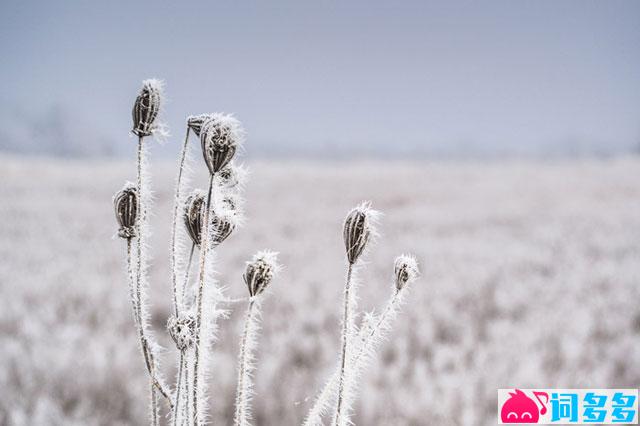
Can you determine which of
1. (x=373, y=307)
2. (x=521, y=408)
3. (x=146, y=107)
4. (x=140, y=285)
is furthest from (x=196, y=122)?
(x=521, y=408)

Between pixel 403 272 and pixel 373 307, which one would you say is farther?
pixel 373 307

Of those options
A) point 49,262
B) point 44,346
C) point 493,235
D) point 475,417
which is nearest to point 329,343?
point 475,417

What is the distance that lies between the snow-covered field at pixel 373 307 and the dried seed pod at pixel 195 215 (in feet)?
2.08

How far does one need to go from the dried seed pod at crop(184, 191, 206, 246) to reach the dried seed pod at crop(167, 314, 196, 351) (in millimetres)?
68

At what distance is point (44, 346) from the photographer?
2500 mm

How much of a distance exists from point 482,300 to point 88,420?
2830 mm

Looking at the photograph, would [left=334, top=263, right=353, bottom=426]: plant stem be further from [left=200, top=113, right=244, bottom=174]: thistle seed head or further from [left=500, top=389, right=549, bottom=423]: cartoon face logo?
[left=500, top=389, right=549, bottom=423]: cartoon face logo

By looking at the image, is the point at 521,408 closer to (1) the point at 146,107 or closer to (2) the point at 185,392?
(2) the point at 185,392

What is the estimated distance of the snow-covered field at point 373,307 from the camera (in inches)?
82.6

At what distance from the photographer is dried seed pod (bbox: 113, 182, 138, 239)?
1.39 ft

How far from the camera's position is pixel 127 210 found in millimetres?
427

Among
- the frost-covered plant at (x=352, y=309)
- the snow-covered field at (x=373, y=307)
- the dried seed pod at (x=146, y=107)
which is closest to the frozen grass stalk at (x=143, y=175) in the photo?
the dried seed pod at (x=146, y=107)

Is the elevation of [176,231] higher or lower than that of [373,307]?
higher

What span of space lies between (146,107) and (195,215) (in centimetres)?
10
